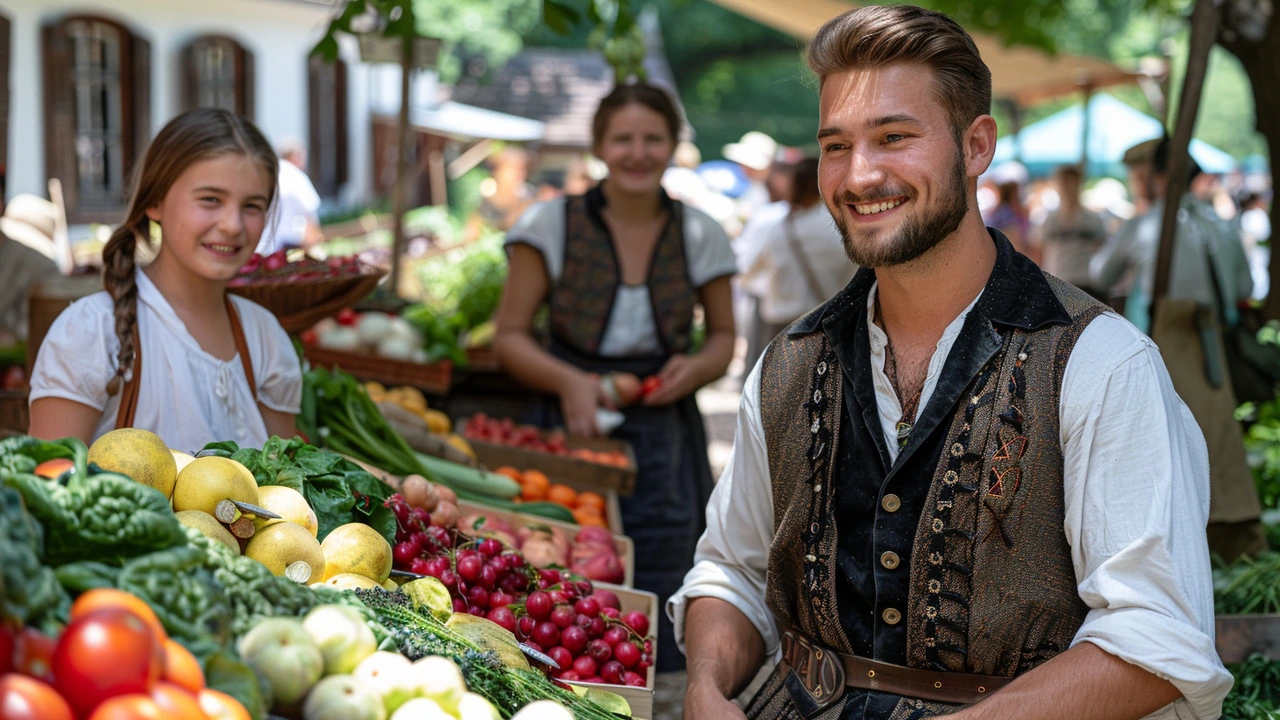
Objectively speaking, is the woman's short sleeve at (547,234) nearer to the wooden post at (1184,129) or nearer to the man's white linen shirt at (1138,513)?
the wooden post at (1184,129)

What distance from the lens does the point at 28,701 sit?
109cm

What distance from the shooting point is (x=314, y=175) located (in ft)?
70.1

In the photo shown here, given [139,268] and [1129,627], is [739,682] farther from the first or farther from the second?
[139,268]

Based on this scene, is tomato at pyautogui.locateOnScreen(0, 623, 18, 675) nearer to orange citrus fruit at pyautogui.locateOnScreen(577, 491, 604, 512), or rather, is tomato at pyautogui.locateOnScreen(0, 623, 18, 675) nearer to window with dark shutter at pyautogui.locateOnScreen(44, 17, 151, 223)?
orange citrus fruit at pyautogui.locateOnScreen(577, 491, 604, 512)

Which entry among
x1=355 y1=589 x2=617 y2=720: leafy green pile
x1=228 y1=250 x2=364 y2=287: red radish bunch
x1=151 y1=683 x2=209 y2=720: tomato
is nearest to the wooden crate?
x1=228 y1=250 x2=364 y2=287: red radish bunch

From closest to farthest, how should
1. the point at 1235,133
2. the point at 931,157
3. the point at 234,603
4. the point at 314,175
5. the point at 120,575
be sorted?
the point at 120,575 → the point at 234,603 → the point at 931,157 → the point at 314,175 → the point at 1235,133

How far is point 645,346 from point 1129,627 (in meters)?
2.77

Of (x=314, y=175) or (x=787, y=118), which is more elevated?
(x=787, y=118)

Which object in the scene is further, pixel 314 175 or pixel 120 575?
pixel 314 175

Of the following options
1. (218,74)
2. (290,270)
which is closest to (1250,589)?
(290,270)

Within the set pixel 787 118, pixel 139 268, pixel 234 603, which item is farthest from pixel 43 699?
pixel 787 118

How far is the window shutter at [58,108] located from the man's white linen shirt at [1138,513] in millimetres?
14619

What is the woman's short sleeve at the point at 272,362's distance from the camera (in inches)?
126

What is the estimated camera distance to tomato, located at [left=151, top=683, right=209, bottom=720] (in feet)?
3.89
